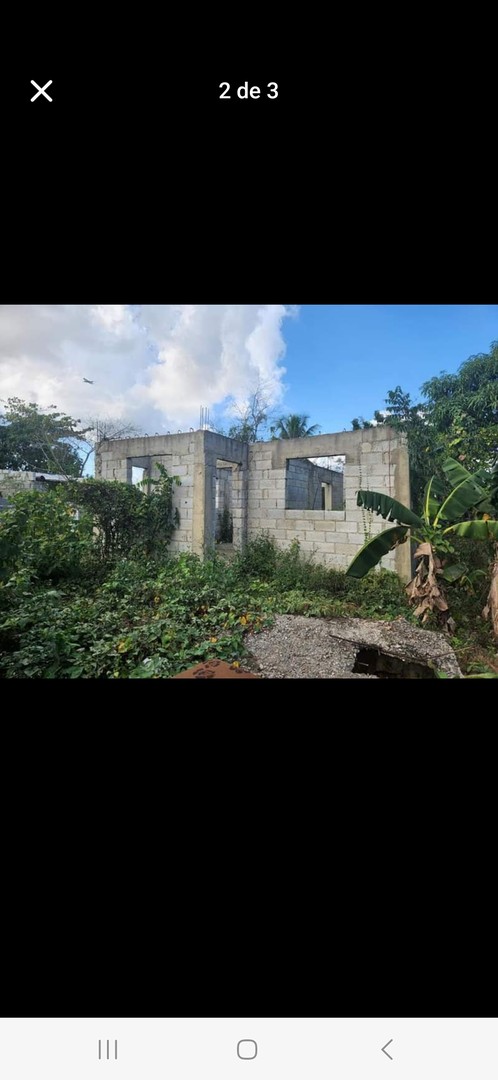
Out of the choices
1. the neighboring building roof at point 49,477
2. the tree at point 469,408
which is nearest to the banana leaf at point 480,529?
the tree at point 469,408

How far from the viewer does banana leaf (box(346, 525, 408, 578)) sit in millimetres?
2908

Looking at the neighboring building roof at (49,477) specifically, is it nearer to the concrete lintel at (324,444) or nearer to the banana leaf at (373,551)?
the concrete lintel at (324,444)

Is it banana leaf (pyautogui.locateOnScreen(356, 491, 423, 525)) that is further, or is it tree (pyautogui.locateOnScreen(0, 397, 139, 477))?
tree (pyautogui.locateOnScreen(0, 397, 139, 477))

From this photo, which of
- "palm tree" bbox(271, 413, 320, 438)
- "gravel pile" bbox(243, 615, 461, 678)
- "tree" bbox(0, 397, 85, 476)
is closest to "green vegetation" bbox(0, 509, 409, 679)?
"gravel pile" bbox(243, 615, 461, 678)

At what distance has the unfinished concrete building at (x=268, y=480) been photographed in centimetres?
437

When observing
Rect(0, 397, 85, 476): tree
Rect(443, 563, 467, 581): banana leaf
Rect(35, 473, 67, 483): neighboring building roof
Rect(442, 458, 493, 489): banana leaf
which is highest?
Rect(0, 397, 85, 476): tree

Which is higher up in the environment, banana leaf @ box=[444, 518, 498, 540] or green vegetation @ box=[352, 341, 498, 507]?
green vegetation @ box=[352, 341, 498, 507]

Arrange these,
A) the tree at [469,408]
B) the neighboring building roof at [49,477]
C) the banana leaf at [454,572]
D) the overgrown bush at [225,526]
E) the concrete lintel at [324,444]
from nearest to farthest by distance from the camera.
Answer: the banana leaf at [454,572], the tree at [469,408], the concrete lintel at [324,444], the neighboring building roof at [49,477], the overgrown bush at [225,526]

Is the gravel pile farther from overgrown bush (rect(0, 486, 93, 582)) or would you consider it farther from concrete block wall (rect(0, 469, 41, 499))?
concrete block wall (rect(0, 469, 41, 499))

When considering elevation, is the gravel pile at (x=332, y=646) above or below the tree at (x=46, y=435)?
below
